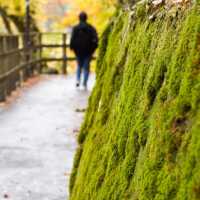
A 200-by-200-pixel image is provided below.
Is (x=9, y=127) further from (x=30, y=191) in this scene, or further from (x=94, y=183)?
(x=94, y=183)

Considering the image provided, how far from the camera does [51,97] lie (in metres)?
16.2

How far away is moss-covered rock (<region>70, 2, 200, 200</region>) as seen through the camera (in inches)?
90.4

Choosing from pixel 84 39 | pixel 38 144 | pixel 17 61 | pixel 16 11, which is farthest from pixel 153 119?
pixel 16 11

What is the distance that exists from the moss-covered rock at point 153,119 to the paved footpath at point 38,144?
258 cm

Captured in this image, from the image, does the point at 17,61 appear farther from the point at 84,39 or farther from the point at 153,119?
the point at 153,119

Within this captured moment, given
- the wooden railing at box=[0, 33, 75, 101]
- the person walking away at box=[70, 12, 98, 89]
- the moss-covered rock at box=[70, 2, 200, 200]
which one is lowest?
the wooden railing at box=[0, 33, 75, 101]

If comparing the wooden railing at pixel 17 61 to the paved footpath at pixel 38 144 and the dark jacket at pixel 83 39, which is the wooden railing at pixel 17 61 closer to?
the paved footpath at pixel 38 144

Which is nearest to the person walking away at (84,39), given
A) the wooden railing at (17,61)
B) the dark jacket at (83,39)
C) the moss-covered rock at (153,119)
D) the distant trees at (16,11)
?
the dark jacket at (83,39)

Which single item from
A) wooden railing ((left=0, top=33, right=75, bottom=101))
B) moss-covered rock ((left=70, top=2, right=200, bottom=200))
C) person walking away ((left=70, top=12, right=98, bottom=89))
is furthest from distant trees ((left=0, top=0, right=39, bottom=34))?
moss-covered rock ((left=70, top=2, right=200, bottom=200))

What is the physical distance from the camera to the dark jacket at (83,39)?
17.5 m

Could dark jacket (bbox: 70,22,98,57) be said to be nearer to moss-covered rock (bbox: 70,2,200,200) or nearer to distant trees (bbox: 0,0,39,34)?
distant trees (bbox: 0,0,39,34)

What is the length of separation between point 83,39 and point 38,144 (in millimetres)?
8462

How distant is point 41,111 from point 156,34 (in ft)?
33.7

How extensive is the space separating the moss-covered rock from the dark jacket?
13133mm
